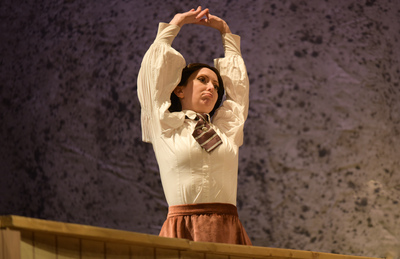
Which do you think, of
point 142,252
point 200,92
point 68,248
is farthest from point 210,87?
point 68,248

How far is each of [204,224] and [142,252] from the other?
0.51m

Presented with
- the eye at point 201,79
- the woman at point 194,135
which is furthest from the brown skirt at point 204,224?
the eye at point 201,79

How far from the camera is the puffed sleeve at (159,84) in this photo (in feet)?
7.54

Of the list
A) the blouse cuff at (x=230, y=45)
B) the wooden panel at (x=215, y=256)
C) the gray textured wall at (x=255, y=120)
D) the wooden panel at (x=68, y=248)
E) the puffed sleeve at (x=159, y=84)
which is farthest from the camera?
the gray textured wall at (x=255, y=120)

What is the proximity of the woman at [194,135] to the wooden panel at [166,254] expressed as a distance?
0.41m

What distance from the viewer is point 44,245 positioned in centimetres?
152

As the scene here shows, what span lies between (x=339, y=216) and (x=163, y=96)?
4.96 feet

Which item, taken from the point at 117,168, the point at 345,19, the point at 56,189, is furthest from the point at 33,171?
the point at 345,19

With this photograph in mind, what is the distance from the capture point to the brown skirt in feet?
7.11

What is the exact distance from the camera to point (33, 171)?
3.55 metres

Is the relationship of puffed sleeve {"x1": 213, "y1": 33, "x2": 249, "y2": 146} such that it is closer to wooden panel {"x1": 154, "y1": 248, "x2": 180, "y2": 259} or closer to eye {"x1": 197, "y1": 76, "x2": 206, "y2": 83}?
eye {"x1": 197, "y1": 76, "x2": 206, "y2": 83}

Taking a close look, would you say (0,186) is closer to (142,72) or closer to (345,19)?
(142,72)

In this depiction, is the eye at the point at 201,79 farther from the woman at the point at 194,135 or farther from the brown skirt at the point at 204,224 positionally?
the brown skirt at the point at 204,224

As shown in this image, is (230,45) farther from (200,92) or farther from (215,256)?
(215,256)
